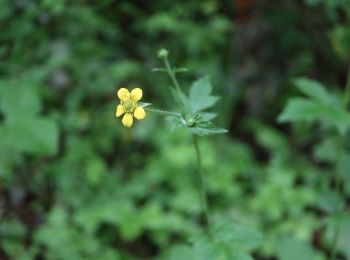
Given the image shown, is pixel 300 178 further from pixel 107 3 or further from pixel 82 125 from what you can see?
pixel 107 3

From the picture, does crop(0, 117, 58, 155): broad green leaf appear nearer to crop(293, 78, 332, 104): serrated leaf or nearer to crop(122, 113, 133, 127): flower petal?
crop(122, 113, 133, 127): flower petal

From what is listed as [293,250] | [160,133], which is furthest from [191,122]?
[160,133]

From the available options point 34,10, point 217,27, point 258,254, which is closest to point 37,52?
point 34,10

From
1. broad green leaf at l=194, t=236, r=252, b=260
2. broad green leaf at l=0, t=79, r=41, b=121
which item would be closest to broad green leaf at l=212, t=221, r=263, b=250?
broad green leaf at l=194, t=236, r=252, b=260

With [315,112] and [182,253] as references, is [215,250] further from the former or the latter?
[315,112]

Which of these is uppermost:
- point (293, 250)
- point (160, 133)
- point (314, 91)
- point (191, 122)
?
point (160, 133)

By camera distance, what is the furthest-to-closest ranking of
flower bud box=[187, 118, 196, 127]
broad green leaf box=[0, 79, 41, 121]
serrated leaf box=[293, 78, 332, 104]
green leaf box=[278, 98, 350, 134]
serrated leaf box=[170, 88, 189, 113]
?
broad green leaf box=[0, 79, 41, 121], serrated leaf box=[293, 78, 332, 104], green leaf box=[278, 98, 350, 134], serrated leaf box=[170, 88, 189, 113], flower bud box=[187, 118, 196, 127]
